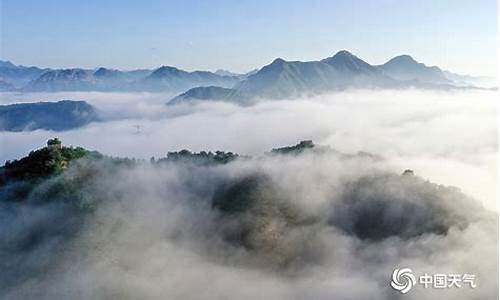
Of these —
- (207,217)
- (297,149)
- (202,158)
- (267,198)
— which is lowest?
(207,217)

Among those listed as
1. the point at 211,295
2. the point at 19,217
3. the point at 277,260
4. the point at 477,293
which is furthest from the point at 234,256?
the point at 477,293

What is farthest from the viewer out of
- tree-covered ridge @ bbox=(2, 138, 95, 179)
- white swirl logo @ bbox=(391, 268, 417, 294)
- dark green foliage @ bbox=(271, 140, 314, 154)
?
dark green foliage @ bbox=(271, 140, 314, 154)

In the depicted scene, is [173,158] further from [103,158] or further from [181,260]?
[181,260]

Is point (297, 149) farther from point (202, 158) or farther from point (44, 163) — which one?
point (44, 163)

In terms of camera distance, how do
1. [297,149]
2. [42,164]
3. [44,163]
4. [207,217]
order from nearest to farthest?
[42,164] → [44,163] → [207,217] → [297,149]

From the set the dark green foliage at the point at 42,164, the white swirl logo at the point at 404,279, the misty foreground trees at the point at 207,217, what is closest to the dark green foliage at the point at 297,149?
the misty foreground trees at the point at 207,217

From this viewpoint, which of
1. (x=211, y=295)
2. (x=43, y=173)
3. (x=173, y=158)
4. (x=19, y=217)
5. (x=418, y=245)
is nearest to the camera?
(x=211, y=295)

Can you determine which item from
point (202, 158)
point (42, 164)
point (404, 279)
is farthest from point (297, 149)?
point (404, 279)

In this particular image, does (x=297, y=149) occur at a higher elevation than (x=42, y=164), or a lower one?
higher

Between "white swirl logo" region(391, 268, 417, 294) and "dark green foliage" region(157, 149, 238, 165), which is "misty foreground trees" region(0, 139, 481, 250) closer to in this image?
"dark green foliage" region(157, 149, 238, 165)

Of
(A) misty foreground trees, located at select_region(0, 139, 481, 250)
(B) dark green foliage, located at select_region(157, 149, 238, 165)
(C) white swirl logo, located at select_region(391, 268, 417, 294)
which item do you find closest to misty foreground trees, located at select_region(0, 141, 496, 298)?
(A) misty foreground trees, located at select_region(0, 139, 481, 250)

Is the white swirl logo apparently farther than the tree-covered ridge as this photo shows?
No
